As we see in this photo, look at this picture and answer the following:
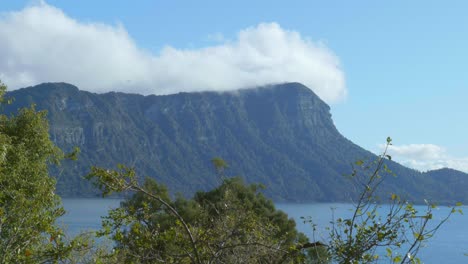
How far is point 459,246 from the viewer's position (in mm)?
102562

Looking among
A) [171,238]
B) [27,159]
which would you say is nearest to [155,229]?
[171,238]

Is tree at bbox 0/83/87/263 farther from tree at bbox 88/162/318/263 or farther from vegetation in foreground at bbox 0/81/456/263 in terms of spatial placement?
tree at bbox 88/162/318/263

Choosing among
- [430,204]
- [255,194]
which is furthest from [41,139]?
[255,194]

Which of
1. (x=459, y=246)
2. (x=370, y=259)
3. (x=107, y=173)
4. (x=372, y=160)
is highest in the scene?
(x=372, y=160)

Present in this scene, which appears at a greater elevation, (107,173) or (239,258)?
(107,173)

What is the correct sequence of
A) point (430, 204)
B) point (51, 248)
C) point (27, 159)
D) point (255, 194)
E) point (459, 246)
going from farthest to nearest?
point (459, 246)
point (255, 194)
point (27, 159)
point (51, 248)
point (430, 204)

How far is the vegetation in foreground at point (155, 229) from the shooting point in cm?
586

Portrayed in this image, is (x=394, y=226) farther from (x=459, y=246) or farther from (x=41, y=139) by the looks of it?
(x=459, y=246)

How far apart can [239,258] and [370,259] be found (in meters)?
3.18

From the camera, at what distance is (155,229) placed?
785cm

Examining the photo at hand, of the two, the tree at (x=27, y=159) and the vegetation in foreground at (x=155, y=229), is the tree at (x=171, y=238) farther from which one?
the tree at (x=27, y=159)

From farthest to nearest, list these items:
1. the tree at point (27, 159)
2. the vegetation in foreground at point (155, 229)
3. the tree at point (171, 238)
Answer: the tree at point (27, 159) → the vegetation in foreground at point (155, 229) → the tree at point (171, 238)

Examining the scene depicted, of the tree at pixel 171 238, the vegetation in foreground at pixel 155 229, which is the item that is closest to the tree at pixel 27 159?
the vegetation in foreground at pixel 155 229

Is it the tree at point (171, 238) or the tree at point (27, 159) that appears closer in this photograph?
the tree at point (171, 238)
